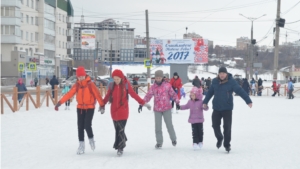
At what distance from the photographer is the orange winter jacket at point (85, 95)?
8703mm

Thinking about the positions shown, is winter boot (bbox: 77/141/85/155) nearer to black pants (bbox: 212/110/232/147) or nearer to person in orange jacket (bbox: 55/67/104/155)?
person in orange jacket (bbox: 55/67/104/155)

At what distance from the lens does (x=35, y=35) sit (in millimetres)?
68500

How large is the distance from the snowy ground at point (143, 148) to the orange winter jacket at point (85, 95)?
3.10 feet

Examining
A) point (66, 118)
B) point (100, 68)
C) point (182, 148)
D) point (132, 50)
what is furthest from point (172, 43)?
point (132, 50)

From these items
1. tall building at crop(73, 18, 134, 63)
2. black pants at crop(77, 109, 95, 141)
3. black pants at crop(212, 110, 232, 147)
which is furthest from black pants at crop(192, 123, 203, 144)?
tall building at crop(73, 18, 134, 63)

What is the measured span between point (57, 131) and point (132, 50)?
461 ft

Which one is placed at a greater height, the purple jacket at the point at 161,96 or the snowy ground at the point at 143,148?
the purple jacket at the point at 161,96

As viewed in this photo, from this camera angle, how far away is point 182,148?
31.3 feet

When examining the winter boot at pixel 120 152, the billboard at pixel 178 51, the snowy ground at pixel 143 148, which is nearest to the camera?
the snowy ground at pixel 143 148

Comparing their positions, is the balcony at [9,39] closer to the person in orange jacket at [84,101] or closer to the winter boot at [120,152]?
the person in orange jacket at [84,101]

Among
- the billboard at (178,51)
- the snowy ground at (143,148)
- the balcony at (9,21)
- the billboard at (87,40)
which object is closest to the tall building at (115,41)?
the billboard at (87,40)

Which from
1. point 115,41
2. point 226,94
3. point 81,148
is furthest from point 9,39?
point 115,41

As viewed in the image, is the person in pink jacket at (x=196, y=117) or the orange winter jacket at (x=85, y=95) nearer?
the orange winter jacket at (x=85, y=95)

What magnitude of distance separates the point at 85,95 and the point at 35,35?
62221mm
